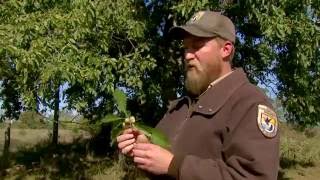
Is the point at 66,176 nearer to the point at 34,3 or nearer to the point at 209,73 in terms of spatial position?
the point at 34,3

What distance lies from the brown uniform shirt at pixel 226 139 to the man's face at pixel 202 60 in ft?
0.18

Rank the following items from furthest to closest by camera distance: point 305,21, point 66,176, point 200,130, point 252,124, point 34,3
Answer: point 66,176, point 305,21, point 34,3, point 200,130, point 252,124

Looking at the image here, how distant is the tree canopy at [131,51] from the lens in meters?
8.68

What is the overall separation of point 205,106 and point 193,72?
0.16m

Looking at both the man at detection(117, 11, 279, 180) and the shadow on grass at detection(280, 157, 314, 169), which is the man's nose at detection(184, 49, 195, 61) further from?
the shadow on grass at detection(280, 157, 314, 169)

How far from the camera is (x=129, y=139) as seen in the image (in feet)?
7.42

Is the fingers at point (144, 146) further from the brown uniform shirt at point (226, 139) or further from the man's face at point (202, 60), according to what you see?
the man's face at point (202, 60)

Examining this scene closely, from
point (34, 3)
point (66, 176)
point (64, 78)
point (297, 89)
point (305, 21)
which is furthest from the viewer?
point (66, 176)

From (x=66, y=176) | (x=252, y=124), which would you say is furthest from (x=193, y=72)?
(x=66, y=176)

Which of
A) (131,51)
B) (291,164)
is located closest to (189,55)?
(131,51)

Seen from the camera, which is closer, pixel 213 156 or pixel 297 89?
pixel 213 156

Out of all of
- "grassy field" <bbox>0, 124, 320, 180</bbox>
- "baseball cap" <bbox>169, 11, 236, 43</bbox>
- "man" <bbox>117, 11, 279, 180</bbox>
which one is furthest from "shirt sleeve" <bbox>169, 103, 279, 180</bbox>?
"grassy field" <bbox>0, 124, 320, 180</bbox>

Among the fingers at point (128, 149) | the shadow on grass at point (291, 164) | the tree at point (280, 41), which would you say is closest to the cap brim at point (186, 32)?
the fingers at point (128, 149)

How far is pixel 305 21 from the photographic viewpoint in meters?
9.98
